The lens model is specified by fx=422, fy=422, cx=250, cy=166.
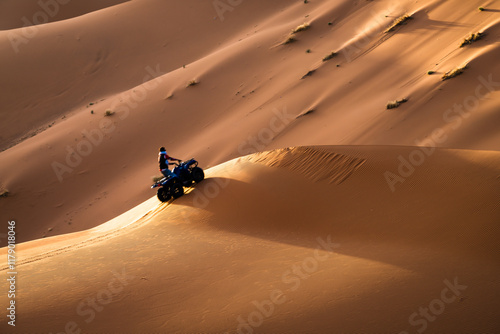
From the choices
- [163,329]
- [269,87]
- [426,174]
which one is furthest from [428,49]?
[163,329]

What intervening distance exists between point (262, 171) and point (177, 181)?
7.35ft

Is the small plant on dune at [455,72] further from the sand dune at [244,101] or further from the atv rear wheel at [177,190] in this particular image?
the atv rear wheel at [177,190]

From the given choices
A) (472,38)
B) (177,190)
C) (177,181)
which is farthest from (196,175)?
(472,38)

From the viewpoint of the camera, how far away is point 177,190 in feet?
35.2

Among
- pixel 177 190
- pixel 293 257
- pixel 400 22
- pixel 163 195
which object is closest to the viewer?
pixel 293 257

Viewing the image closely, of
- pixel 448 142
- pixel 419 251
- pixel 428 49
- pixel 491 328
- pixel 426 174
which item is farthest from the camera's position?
pixel 428 49

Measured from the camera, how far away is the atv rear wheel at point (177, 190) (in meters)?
10.7

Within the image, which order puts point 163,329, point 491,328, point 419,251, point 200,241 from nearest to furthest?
point 491,328 < point 163,329 < point 419,251 < point 200,241

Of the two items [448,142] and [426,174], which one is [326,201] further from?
[448,142]

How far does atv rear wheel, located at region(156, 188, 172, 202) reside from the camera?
416 inches

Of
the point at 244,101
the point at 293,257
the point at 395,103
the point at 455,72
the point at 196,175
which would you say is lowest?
the point at 293,257

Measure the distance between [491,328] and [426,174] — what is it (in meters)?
4.29

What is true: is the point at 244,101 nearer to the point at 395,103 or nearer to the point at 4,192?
the point at 395,103

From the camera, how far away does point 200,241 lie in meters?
8.06
